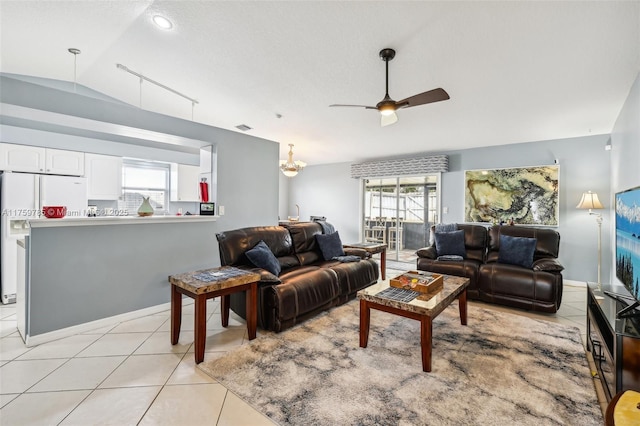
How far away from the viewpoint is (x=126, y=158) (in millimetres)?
5344

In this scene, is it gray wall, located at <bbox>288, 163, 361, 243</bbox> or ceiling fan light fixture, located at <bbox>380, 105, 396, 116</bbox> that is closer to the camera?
ceiling fan light fixture, located at <bbox>380, 105, 396, 116</bbox>

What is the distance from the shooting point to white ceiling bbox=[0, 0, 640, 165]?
2170 mm

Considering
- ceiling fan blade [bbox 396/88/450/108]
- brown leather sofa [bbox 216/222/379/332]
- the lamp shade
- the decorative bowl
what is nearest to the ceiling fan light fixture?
ceiling fan blade [bbox 396/88/450/108]

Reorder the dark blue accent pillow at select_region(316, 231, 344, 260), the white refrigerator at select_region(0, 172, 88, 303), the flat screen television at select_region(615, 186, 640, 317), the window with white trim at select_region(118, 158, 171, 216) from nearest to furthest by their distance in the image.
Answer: the flat screen television at select_region(615, 186, 640, 317) → the white refrigerator at select_region(0, 172, 88, 303) → the dark blue accent pillow at select_region(316, 231, 344, 260) → the window with white trim at select_region(118, 158, 171, 216)

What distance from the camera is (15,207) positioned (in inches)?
141

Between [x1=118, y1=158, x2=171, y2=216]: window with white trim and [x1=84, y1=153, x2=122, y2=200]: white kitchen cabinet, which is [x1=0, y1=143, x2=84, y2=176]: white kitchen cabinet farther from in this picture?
[x1=118, y1=158, x2=171, y2=216]: window with white trim

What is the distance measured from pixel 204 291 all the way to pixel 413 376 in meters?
1.68

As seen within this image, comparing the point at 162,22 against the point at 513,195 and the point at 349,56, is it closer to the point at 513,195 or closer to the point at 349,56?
the point at 349,56

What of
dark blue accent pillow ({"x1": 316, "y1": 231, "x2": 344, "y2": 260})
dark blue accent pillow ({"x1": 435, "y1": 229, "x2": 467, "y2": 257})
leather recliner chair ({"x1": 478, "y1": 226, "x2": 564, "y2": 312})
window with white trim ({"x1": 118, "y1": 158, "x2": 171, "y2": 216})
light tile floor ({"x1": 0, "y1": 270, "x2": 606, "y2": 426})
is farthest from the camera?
window with white trim ({"x1": 118, "y1": 158, "x2": 171, "y2": 216})

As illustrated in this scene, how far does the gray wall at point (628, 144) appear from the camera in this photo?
8.69 ft

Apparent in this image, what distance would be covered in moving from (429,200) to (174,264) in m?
5.13

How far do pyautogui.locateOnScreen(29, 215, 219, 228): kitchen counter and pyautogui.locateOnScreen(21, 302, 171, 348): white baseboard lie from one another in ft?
3.23

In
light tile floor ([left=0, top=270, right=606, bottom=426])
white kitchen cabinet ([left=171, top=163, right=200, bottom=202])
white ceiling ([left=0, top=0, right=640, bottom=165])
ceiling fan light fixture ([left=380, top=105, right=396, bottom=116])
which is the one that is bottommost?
light tile floor ([left=0, top=270, right=606, bottom=426])

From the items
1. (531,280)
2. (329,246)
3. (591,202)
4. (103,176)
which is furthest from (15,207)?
(591,202)
